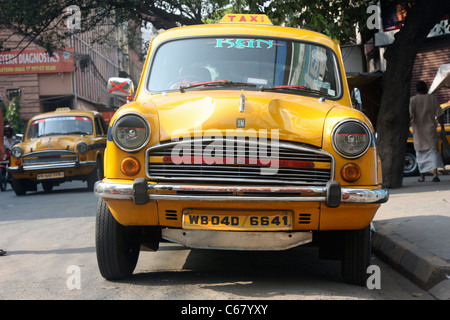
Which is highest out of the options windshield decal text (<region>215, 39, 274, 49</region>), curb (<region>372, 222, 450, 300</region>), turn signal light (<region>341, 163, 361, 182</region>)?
windshield decal text (<region>215, 39, 274, 49</region>)

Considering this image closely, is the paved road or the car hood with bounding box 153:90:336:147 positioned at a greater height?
the car hood with bounding box 153:90:336:147

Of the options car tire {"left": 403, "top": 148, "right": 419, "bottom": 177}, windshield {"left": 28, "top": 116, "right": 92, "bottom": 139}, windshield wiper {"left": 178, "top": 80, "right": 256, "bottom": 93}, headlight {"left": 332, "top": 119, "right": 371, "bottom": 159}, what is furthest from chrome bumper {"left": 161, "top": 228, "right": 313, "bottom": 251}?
car tire {"left": 403, "top": 148, "right": 419, "bottom": 177}

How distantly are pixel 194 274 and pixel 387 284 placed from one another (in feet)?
4.88

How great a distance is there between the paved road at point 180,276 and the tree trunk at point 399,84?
621 cm

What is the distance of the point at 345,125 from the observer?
4.92 m

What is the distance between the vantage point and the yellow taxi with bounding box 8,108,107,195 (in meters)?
16.5

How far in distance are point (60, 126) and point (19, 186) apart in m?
1.69

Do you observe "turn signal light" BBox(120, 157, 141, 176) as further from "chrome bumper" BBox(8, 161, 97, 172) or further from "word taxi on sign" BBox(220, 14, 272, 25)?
"chrome bumper" BBox(8, 161, 97, 172)

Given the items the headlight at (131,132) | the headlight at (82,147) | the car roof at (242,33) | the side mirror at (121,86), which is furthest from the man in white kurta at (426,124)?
the headlight at (131,132)

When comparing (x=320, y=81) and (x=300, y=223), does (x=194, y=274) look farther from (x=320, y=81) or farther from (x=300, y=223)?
(x=320, y=81)

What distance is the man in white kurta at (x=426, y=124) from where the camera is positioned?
14117 millimetres

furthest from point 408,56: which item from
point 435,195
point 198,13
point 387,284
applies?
point 198,13

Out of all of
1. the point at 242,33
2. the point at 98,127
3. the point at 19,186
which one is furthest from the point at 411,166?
the point at 242,33

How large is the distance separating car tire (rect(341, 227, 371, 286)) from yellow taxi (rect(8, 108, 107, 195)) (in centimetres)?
1194
